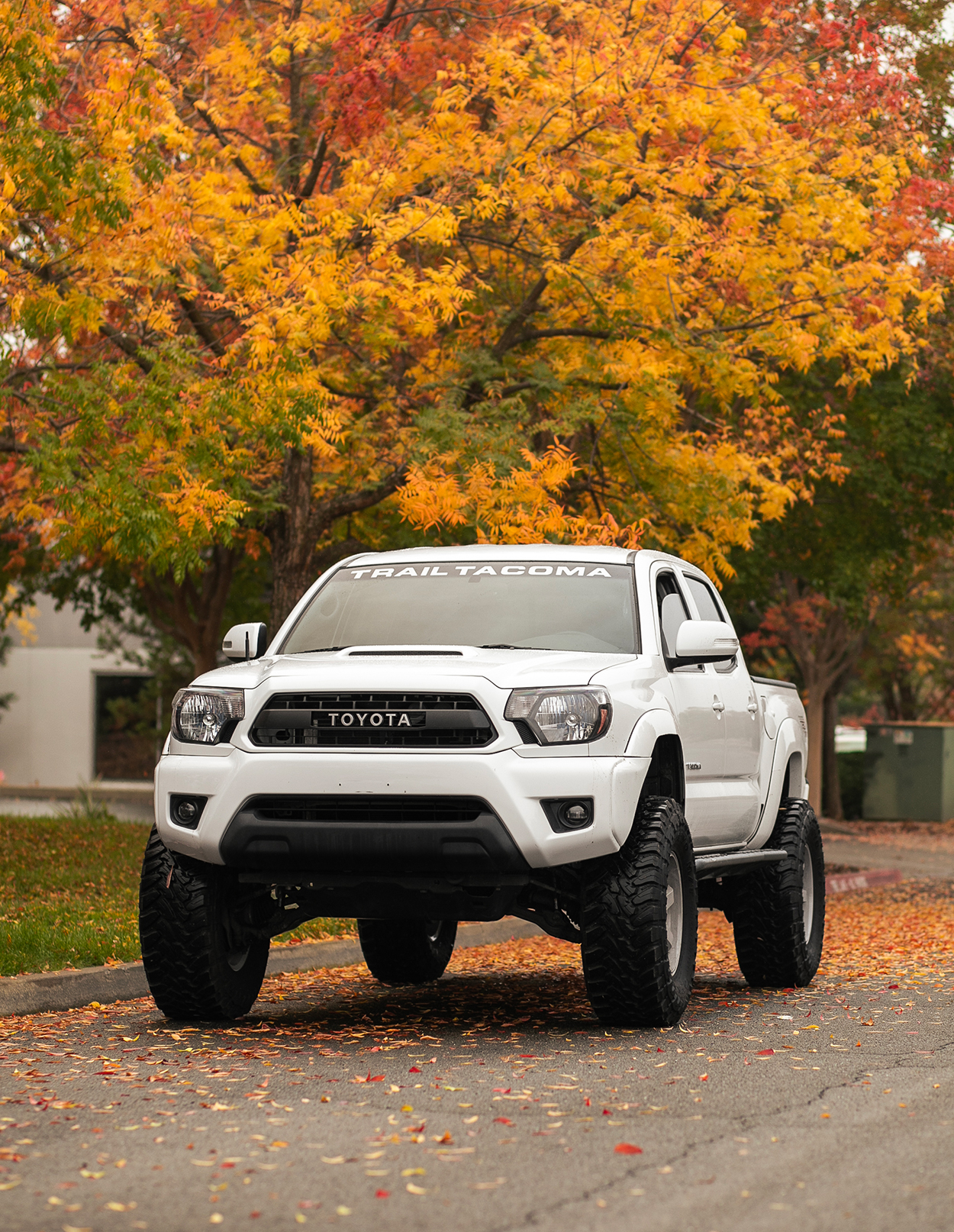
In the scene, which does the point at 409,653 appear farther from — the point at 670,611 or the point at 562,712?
the point at 670,611

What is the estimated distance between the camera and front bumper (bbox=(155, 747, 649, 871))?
734 cm

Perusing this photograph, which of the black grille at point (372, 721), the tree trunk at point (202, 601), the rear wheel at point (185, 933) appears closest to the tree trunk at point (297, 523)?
the tree trunk at point (202, 601)

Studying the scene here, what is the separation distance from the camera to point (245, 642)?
28.2 feet

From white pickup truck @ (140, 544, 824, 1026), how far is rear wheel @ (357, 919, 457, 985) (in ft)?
4.97

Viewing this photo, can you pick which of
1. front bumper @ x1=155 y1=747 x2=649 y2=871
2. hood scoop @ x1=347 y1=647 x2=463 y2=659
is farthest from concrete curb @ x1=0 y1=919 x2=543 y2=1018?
hood scoop @ x1=347 y1=647 x2=463 y2=659

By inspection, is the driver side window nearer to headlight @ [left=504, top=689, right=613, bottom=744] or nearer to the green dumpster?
headlight @ [left=504, top=689, right=613, bottom=744]

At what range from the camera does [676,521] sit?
16281mm

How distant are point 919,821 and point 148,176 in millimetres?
24481

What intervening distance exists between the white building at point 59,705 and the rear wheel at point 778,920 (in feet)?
108

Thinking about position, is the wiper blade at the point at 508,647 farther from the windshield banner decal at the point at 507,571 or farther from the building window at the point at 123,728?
the building window at the point at 123,728

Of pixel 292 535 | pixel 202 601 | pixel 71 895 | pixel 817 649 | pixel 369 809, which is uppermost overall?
pixel 292 535

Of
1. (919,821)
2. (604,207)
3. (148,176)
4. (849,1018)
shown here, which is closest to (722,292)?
(604,207)

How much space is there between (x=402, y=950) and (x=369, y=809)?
8.99ft

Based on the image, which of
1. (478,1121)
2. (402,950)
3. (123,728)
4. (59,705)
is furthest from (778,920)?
(59,705)
